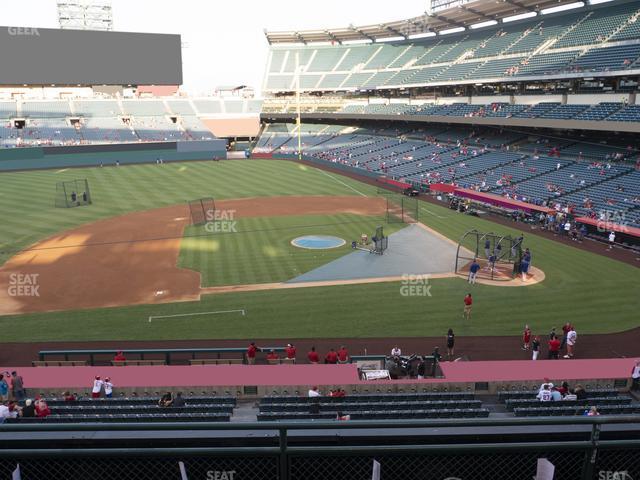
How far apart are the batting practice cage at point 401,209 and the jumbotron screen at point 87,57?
49.2 meters

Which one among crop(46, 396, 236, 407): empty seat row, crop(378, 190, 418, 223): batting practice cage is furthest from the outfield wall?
crop(46, 396, 236, 407): empty seat row

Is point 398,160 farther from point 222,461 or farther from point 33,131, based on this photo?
point 222,461

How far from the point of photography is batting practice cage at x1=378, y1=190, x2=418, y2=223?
40094 mm

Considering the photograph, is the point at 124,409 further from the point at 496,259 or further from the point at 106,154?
the point at 106,154

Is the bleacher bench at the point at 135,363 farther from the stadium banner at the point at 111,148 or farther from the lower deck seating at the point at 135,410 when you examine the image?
the stadium banner at the point at 111,148

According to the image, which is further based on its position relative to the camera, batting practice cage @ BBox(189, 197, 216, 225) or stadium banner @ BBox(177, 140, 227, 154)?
stadium banner @ BBox(177, 140, 227, 154)

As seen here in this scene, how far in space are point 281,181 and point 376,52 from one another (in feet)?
164

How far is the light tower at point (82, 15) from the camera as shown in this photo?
282 ft

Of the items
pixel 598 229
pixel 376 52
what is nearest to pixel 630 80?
pixel 598 229

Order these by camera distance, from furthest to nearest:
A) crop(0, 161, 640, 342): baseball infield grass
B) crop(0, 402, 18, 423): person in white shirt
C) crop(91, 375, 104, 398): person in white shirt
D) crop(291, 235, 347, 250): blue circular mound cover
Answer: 1. crop(291, 235, 347, 250): blue circular mound cover
2. crop(0, 161, 640, 342): baseball infield grass
3. crop(91, 375, 104, 398): person in white shirt
4. crop(0, 402, 18, 423): person in white shirt

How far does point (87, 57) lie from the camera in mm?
76562

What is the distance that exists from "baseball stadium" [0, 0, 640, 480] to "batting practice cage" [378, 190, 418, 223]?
579mm

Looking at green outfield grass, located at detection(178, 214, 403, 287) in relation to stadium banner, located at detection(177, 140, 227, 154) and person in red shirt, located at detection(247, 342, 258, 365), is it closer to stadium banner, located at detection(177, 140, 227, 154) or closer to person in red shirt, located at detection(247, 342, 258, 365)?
person in red shirt, located at detection(247, 342, 258, 365)

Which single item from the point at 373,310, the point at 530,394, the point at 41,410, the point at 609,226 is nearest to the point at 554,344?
the point at 530,394
